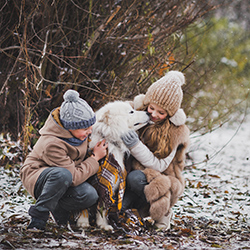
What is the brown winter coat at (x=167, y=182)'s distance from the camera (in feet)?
9.44

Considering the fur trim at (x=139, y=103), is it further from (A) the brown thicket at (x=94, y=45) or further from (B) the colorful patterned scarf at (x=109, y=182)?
(A) the brown thicket at (x=94, y=45)

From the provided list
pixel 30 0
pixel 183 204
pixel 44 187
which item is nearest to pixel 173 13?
pixel 30 0

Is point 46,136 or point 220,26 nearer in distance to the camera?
point 46,136

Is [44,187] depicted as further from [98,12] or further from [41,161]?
[98,12]

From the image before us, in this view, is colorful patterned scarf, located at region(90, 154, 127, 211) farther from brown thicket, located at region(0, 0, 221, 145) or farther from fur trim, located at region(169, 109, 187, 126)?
brown thicket, located at region(0, 0, 221, 145)

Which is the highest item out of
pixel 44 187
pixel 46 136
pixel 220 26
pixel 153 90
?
pixel 220 26

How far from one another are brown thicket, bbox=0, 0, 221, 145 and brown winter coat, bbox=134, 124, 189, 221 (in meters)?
1.34

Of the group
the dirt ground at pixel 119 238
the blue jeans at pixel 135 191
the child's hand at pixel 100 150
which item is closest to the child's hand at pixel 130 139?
the child's hand at pixel 100 150

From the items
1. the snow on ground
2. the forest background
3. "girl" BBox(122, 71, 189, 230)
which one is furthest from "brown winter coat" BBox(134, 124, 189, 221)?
the forest background

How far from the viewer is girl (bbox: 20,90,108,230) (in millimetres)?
2543

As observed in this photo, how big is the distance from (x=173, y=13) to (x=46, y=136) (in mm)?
2854

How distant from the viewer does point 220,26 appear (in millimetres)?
9352

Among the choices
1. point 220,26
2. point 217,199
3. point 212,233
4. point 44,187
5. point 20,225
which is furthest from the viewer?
point 220,26

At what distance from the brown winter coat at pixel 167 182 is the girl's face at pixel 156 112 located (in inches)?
5.4
